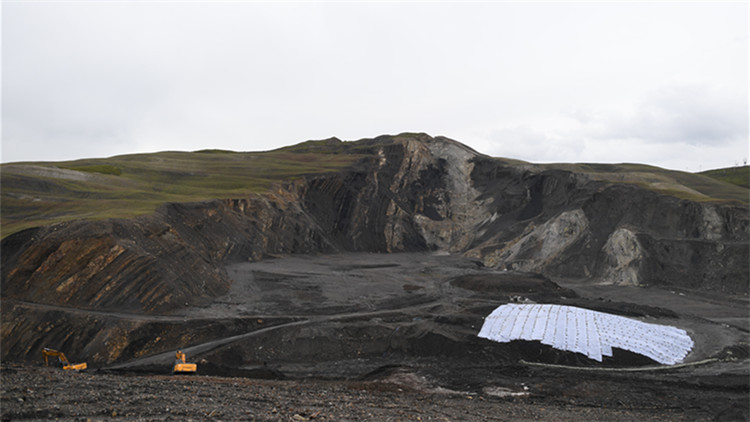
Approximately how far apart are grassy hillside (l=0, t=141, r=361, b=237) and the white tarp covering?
94.3ft

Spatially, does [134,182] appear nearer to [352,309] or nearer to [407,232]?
[352,309]

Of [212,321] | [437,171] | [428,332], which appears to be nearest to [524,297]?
[428,332]

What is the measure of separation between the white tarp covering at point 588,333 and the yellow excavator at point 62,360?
20.7 metres

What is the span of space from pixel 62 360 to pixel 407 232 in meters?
57.4

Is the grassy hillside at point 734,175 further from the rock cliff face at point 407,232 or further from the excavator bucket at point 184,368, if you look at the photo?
the excavator bucket at point 184,368

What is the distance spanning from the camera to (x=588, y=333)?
90.8 ft

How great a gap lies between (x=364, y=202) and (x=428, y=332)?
49533mm

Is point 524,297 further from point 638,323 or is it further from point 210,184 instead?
point 210,184

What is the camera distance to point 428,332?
2862cm

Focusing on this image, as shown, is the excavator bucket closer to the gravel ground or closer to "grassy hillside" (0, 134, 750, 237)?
the gravel ground

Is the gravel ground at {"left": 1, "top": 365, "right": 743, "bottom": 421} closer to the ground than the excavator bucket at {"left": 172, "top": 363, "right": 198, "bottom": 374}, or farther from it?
farther from it

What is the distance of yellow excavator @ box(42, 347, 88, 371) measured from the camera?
2244 centimetres

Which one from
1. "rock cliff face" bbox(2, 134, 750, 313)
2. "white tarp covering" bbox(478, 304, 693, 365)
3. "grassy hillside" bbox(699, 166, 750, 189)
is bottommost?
"white tarp covering" bbox(478, 304, 693, 365)

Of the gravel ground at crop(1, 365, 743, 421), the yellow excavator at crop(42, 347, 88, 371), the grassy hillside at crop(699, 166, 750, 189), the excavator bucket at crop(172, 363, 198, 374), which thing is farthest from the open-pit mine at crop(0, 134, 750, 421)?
the grassy hillside at crop(699, 166, 750, 189)
